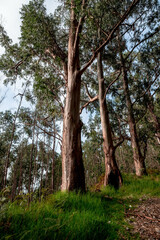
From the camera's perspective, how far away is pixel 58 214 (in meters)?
1.99

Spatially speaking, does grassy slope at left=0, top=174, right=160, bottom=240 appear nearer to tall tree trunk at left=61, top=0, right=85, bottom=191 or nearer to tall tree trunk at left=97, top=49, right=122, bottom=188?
tall tree trunk at left=61, top=0, right=85, bottom=191

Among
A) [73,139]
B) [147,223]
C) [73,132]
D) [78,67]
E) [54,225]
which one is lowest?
[147,223]

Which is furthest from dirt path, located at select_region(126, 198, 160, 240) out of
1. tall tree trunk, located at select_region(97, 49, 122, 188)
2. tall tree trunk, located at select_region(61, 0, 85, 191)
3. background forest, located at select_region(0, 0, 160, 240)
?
tall tree trunk, located at select_region(97, 49, 122, 188)

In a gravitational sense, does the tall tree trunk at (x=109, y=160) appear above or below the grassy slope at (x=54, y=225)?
above

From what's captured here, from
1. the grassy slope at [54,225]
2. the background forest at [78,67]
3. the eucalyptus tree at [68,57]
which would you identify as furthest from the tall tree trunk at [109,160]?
the grassy slope at [54,225]

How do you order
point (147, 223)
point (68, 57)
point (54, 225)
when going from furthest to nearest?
1. point (68, 57)
2. point (147, 223)
3. point (54, 225)

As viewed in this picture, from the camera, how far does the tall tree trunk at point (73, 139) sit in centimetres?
336

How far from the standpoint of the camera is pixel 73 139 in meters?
3.68

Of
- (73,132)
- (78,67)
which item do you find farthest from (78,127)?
(78,67)

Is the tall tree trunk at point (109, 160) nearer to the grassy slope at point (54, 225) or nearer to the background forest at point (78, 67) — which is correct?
the background forest at point (78, 67)

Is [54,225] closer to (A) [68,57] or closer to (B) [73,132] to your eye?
(B) [73,132]

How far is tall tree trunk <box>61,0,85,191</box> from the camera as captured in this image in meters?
3.36

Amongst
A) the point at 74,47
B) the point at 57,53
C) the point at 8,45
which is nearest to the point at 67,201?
the point at 74,47

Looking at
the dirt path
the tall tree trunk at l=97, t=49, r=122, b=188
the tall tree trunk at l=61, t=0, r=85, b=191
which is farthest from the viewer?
the tall tree trunk at l=97, t=49, r=122, b=188
